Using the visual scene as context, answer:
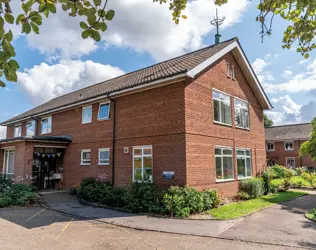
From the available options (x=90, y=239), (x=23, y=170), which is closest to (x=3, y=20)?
(x=90, y=239)

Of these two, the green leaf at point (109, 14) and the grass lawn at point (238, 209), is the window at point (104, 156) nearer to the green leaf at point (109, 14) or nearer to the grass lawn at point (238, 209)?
the grass lawn at point (238, 209)

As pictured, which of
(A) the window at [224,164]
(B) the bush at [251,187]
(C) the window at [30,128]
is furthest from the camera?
(C) the window at [30,128]

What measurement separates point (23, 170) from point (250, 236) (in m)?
12.6

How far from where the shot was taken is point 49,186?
58.4 feet

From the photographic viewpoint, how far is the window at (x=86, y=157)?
617 inches

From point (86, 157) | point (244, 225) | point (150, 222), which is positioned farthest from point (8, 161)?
point (244, 225)

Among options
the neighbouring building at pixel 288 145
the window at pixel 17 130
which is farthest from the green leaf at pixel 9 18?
the neighbouring building at pixel 288 145

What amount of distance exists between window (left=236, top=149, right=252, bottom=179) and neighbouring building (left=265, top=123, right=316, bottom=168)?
74.7 ft

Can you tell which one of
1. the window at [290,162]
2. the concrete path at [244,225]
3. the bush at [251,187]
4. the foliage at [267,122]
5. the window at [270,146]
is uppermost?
the foliage at [267,122]

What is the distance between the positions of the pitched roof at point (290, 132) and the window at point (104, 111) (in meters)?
30.6

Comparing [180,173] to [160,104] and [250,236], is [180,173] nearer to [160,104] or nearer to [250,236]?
[160,104]

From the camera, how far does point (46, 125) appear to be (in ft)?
65.3

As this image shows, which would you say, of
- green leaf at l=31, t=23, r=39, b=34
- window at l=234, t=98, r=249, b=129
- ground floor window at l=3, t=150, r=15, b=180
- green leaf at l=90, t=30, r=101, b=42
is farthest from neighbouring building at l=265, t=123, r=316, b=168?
green leaf at l=31, t=23, r=39, b=34

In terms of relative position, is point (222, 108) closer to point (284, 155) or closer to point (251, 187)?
point (251, 187)
